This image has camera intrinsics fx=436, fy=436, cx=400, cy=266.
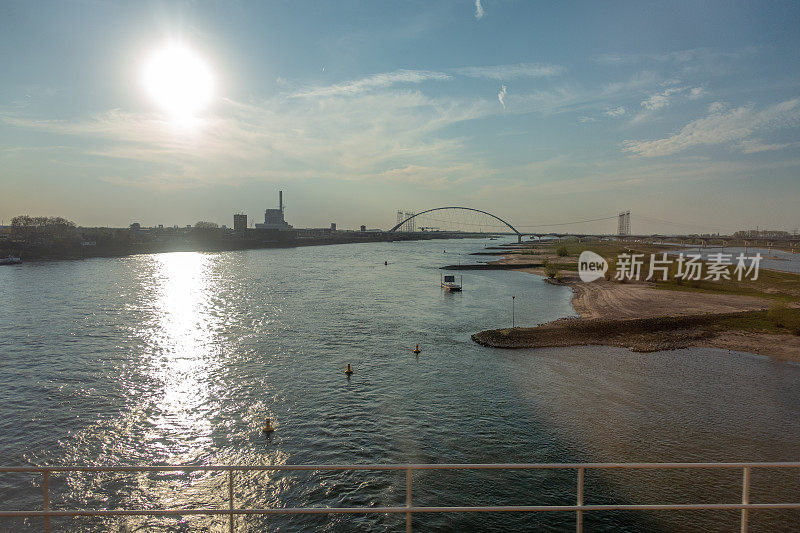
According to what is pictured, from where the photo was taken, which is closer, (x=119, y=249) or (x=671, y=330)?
(x=671, y=330)

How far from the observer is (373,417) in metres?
20.6

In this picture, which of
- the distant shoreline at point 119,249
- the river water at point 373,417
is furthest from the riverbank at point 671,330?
the distant shoreline at point 119,249

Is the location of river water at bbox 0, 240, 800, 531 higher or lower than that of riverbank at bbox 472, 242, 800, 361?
lower

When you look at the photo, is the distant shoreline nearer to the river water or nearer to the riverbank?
the river water

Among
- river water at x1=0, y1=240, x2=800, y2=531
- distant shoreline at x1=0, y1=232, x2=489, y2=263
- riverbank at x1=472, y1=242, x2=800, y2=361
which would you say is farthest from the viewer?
distant shoreline at x1=0, y1=232, x2=489, y2=263

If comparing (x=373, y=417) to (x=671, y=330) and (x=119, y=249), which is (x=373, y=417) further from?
(x=119, y=249)

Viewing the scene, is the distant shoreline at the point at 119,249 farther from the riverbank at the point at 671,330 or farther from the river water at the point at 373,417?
the riverbank at the point at 671,330

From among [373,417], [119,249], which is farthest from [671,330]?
[119,249]

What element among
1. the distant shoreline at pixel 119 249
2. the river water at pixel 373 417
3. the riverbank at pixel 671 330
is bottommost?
the river water at pixel 373 417

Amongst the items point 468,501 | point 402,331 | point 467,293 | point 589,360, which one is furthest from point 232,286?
point 468,501

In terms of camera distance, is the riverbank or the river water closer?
the river water

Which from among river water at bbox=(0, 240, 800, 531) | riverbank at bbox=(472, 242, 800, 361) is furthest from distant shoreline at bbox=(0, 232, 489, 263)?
riverbank at bbox=(472, 242, 800, 361)

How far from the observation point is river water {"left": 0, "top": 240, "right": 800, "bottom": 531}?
14.8 m

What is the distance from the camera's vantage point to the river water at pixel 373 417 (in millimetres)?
14844
